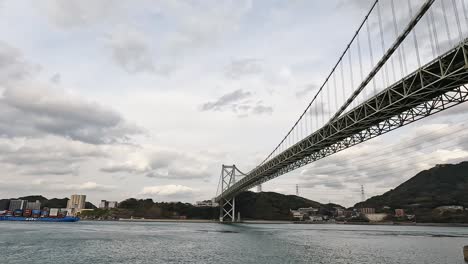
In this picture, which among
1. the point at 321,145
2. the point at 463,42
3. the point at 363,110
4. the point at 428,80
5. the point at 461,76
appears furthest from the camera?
the point at 321,145

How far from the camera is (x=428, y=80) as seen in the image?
20719 millimetres

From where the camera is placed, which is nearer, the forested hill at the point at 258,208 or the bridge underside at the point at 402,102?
the bridge underside at the point at 402,102

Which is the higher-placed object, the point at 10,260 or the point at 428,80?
the point at 428,80

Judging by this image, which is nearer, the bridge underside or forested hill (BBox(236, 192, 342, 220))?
the bridge underside

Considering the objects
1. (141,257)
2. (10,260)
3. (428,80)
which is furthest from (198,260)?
(428,80)

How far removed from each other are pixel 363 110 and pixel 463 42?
37.1ft

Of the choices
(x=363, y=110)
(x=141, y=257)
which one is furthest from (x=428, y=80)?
(x=141, y=257)

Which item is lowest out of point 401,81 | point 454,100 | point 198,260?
point 198,260

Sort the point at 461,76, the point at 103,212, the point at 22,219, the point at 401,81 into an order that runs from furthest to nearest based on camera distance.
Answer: the point at 103,212
the point at 22,219
the point at 401,81
the point at 461,76

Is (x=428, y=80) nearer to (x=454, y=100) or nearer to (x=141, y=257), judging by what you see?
(x=454, y=100)

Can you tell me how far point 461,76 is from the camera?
18922mm

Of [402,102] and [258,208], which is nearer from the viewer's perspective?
[402,102]

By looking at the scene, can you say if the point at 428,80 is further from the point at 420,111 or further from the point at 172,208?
the point at 172,208

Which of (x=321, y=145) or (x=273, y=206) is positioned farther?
(x=273, y=206)
